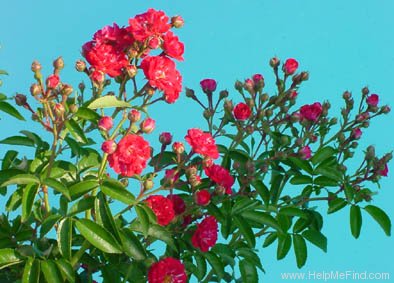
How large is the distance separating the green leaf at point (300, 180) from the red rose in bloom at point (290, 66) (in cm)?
36

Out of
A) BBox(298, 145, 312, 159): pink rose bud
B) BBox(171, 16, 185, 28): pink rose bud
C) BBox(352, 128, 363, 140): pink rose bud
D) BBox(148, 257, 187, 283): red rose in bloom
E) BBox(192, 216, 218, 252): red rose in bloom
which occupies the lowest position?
BBox(148, 257, 187, 283): red rose in bloom

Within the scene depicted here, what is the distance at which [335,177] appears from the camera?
2.54 m

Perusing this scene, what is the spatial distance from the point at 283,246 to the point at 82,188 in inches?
31.8

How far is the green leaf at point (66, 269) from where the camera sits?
2.12 m

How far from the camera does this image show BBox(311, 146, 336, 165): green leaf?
2537mm

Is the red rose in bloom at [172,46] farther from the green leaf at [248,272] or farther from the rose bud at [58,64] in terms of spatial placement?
the green leaf at [248,272]

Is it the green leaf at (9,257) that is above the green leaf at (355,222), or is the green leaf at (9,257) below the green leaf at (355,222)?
below

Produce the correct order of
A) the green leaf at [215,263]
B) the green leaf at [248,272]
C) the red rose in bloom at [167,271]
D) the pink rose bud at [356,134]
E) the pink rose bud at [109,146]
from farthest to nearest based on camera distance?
the pink rose bud at [356,134], the green leaf at [248,272], the green leaf at [215,263], the red rose in bloom at [167,271], the pink rose bud at [109,146]

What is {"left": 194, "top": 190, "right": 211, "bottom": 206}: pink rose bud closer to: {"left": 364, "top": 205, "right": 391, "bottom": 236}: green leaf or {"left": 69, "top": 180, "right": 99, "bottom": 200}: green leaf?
{"left": 69, "top": 180, "right": 99, "bottom": 200}: green leaf

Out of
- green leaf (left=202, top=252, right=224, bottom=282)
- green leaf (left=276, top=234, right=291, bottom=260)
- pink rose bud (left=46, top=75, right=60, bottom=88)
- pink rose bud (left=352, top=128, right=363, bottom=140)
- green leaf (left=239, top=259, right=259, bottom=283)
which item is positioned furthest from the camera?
pink rose bud (left=352, top=128, right=363, bottom=140)

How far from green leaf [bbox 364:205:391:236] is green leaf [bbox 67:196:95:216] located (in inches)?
36.7

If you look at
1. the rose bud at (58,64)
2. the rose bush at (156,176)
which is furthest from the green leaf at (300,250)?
the rose bud at (58,64)

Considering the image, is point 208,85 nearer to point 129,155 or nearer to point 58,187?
point 129,155

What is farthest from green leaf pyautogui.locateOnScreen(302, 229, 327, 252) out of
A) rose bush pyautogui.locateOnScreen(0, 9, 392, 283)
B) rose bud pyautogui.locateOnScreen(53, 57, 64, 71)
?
rose bud pyautogui.locateOnScreen(53, 57, 64, 71)
